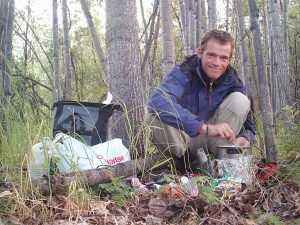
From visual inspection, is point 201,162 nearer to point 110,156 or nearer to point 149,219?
point 110,156

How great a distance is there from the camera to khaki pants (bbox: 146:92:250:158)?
297cm

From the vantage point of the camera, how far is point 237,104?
120 inches

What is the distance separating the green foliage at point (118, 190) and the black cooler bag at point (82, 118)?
0.64 meters

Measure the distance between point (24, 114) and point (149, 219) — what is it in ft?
2.92

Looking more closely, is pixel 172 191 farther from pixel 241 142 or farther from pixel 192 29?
pixel 192 29

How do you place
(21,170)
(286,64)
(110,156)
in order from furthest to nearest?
Answer: (286,64) → (110,156) → (21,170)

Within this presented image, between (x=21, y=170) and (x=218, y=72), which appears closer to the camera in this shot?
(x=21, y=170)

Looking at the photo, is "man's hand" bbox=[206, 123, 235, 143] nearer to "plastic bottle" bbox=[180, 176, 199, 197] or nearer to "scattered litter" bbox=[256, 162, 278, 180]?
"scattered litter" bbox=[256, 162, 278, 180]

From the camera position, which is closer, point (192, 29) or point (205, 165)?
point (205, 165)

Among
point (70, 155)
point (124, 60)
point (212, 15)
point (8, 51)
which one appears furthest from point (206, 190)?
point (212, 15)

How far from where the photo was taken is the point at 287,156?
2979 mm

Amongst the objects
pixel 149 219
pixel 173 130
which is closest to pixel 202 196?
pixel 149 219

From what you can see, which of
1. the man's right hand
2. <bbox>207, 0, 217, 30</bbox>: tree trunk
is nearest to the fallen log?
the man's right hand

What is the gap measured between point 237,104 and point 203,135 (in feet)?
1.13
